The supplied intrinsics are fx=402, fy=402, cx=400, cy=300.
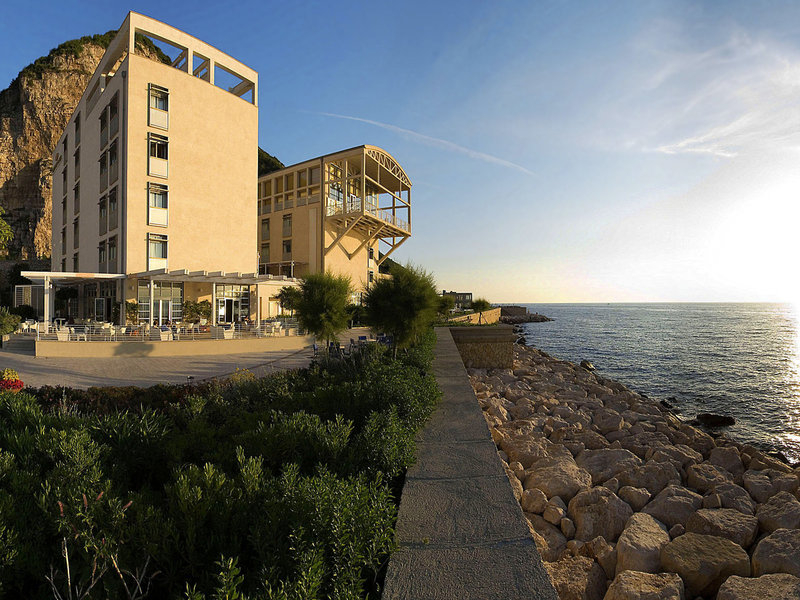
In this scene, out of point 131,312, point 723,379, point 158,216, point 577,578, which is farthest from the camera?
point 158,216

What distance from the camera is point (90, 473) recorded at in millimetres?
2820

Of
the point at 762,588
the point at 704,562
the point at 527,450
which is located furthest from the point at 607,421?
the point at 762,588

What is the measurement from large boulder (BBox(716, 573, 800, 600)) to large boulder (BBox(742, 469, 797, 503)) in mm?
3129

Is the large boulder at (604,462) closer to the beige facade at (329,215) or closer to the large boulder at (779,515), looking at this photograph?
the large boulder at (779,515)

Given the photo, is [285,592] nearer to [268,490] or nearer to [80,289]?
[268,490]

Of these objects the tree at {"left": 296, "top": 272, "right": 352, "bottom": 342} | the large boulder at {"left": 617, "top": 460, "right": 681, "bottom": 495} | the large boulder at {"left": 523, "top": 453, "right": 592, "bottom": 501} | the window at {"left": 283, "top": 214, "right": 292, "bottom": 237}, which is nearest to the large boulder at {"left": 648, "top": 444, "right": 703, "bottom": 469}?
the large boulder at {"left": 617, "top": 460, "right": 681, "bottom": 495}

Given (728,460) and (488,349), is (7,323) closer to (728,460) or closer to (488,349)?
(488,349)

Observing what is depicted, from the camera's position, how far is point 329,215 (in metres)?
34.5

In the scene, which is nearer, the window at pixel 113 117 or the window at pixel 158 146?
the window at pixel 158 146

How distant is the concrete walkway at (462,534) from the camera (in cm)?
229

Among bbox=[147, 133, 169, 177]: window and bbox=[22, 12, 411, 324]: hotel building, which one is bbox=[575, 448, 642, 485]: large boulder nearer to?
bbox=[22, 12, 411, 324]: hotel building

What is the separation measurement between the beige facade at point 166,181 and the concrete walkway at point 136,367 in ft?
19.0

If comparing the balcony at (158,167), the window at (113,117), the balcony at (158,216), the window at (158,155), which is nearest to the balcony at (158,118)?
the window at (158,155)

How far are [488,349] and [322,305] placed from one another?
6.75 m
